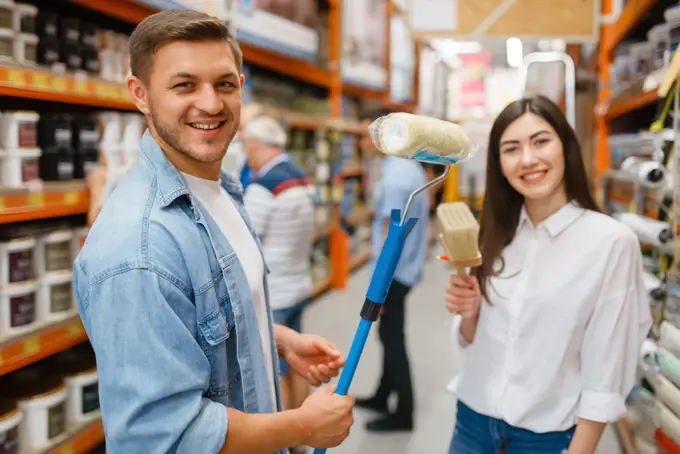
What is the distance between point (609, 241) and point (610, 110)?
259cm

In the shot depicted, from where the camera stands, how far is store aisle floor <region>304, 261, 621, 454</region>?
353cm

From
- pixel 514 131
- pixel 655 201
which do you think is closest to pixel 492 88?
pixel 655 201

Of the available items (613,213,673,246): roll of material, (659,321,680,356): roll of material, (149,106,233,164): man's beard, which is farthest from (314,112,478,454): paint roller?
(613,213,673,246): roll of material

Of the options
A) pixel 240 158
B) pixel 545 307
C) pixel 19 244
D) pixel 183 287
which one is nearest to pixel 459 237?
pixel 545 307

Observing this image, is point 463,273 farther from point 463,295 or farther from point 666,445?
point 666,445

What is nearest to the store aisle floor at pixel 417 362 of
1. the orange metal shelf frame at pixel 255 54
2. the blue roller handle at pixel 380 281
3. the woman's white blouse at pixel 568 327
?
the woman's white blouse at pixel 568 327

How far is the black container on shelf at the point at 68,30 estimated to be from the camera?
8.80ft

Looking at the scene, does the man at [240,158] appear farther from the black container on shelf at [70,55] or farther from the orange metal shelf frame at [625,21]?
the orange metal shelf frame at [625,21]

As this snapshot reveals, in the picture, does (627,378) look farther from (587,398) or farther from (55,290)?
(55,290)

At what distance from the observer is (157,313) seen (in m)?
1.09

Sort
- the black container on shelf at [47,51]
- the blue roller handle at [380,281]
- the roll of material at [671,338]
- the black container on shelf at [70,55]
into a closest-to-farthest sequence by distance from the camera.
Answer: the blue roller handle at [380,281], the roll of material at [671,338], the black container on shelf at [47,51], the black container on shelf at [70,55]

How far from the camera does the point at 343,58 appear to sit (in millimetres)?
7188

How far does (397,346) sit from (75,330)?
5.87 ft

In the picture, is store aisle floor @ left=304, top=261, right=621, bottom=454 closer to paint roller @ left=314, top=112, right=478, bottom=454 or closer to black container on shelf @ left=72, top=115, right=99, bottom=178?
paint roller @ left=314, top=112, right=478, bottom=454
